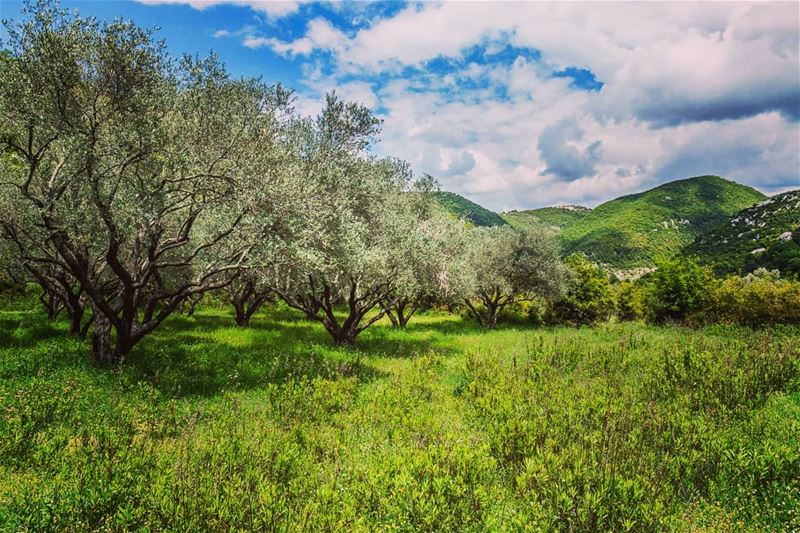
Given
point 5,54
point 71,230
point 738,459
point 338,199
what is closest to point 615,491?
point 738,459

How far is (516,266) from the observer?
41.9 metres

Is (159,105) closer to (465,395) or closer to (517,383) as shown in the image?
(465,395)

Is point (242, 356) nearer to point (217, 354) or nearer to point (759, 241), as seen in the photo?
point (217, 354)

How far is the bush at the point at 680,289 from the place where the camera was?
4272 centimetres

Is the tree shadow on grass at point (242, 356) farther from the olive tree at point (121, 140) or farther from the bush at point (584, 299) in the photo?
the bush at point (584, 299)

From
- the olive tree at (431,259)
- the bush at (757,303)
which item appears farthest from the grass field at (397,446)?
the bush at (757,303)

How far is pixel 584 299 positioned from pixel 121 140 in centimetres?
4759

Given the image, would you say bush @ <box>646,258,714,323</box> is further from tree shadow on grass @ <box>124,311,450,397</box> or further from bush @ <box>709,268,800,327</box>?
tree shadow on grass @ <box>124,311,450,397</box>

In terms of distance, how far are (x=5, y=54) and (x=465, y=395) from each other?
60.0ft

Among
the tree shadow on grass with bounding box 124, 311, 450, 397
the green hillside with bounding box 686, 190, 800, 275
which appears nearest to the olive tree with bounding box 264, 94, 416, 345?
the tree shadow on grass with bounding box 124, 311, 450, 397

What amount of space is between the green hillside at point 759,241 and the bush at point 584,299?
65.3 m

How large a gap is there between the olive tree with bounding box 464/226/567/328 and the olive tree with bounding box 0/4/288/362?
29.2m

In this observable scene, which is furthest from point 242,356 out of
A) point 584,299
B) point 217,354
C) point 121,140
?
point 584,299

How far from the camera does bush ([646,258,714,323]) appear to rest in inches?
1682
